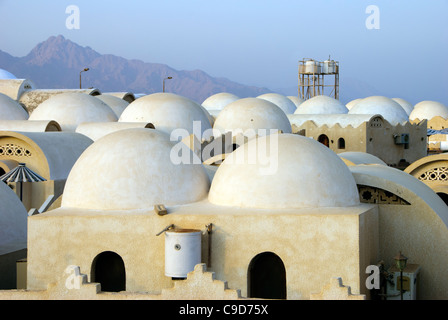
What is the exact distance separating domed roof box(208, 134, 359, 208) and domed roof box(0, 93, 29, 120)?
53.8ft

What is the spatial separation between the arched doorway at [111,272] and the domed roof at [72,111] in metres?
12.9

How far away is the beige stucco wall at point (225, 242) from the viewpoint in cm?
1289

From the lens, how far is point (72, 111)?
2688cm

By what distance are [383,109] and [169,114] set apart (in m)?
18.5

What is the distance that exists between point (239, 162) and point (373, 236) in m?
3.14

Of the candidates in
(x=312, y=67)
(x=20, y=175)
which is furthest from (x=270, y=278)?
(x=312, y=67)

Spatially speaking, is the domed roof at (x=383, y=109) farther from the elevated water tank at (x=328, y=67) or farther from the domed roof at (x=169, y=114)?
the domed roof at (x=169, y=114)

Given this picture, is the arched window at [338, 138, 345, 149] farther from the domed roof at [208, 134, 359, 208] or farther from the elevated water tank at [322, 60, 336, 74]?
the elevated water tank at [322, 60, 336, 74]

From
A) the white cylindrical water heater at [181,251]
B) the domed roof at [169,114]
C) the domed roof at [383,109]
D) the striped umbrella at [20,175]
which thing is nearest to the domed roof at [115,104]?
the domed roof at [169,114]

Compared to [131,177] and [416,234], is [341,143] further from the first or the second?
[131,177]

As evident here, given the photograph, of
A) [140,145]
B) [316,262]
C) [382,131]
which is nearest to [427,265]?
[316,262]

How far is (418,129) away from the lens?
115ft
